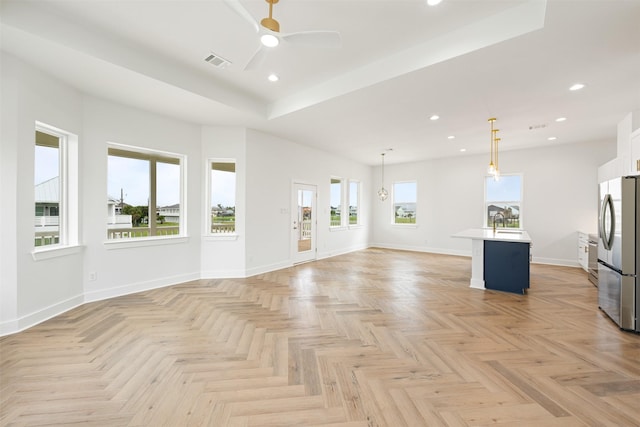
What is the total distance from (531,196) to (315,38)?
718cm

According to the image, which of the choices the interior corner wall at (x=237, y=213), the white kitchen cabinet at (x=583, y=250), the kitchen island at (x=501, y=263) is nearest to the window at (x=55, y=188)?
the interior corner wall at (x=237, y=213)

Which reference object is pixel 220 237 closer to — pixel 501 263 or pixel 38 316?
pixel 38 316

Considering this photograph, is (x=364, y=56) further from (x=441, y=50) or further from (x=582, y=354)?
(x=582, y=354)

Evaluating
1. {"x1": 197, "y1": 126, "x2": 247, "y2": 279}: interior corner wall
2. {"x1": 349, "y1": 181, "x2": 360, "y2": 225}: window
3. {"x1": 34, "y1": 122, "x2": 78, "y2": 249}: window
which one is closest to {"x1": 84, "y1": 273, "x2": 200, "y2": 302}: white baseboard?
{"x1": 197, "y1": 126, "x2": 247, "y2": 279}: interior corner wall

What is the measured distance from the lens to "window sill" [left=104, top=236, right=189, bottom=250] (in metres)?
4.07

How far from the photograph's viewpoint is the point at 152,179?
464 cm

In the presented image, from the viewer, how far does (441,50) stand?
289 centimetres

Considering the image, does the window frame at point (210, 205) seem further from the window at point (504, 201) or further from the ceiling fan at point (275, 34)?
the window at point (504, 201)

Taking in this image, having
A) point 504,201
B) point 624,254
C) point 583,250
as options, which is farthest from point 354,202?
point 624,254

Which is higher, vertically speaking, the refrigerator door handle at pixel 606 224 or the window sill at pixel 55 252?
the refrigerator door handle at pixel 606 224

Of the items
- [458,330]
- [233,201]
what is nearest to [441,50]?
[458,330]

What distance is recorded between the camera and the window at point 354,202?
8883mm

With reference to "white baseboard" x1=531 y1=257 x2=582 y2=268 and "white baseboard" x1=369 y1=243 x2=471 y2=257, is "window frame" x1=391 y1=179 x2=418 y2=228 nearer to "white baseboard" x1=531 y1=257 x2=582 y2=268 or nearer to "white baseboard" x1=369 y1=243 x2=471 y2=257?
"white baseboard" x1=369 y1=243 x2=471 y2=257

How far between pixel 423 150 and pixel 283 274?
4873 millimetres
